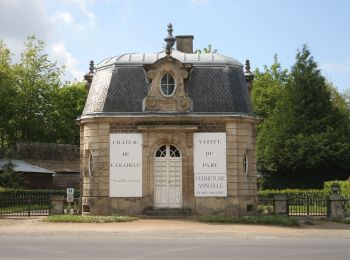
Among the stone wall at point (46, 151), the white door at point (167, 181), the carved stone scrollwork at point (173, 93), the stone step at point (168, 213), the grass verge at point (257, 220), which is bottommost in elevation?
the grass verge at point (257, 220)

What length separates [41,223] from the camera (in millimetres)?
23438

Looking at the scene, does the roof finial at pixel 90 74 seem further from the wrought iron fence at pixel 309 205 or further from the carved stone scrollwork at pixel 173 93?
the wrought iron fence at pixel 309 205

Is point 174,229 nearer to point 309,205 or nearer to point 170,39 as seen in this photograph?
point 170,39

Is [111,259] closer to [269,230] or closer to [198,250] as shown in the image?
[198,250]

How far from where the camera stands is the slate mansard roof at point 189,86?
85.5 feet

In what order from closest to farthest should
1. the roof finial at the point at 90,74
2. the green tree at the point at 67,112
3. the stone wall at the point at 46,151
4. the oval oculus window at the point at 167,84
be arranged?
the oval oculus window at the point at 167,84 < the roof finial at the point at 90,74 < the stone wall at the point at 46,151 < the green tree at the point at 67,112

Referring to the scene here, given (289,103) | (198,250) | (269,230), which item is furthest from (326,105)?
(198,250)

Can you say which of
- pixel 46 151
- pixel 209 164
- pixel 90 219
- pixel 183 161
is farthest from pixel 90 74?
pixel 46 151

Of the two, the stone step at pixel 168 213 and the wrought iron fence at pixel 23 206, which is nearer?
the stone step at pixel 168 213

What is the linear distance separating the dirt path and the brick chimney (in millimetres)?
9582

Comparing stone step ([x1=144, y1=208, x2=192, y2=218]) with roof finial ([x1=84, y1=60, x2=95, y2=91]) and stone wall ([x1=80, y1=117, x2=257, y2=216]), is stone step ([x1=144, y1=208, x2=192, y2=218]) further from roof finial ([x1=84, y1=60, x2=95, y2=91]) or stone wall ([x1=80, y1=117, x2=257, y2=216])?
roof finial ([x1=84, y1=60, x2=95, y2=91])

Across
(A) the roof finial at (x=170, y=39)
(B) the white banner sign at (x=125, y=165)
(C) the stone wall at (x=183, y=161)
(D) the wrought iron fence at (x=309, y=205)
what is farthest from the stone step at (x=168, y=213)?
(A) the roof finial at (x=170, y=39)

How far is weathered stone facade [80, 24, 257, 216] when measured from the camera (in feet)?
84.3

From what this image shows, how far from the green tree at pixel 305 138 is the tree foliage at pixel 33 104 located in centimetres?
2110
